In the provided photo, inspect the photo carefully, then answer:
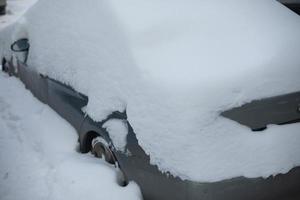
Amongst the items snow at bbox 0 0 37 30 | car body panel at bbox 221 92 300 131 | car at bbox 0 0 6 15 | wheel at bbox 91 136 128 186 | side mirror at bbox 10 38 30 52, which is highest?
car body panel at bbox 221 92 300 131

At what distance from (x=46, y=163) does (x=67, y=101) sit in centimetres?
59

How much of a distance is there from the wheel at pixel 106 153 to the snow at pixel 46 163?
0.14 ft

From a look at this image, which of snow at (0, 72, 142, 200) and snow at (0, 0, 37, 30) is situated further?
snow at (0, 0, 37, 30)

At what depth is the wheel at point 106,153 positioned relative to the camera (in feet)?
10.4

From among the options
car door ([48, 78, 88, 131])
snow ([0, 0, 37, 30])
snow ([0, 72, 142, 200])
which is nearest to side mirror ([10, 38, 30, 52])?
snow ([0, 72, 142, 200])

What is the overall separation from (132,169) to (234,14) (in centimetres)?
149

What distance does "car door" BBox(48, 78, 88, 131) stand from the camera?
3.56 metres

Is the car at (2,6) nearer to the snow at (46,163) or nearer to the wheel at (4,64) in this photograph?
the wheel at (4,64)

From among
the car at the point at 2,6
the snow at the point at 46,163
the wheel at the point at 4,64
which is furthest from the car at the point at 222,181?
the car at the point at 2,6

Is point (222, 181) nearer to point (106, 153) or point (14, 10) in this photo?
point (106, 153)

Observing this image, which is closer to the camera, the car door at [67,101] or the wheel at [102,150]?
the wheel at [102,150]

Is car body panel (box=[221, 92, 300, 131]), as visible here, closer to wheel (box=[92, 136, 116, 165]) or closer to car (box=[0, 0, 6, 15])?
wheel (box=[92, 136, 116, 165])

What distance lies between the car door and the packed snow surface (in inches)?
4.5

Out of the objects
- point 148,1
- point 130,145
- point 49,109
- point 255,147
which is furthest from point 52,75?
point 255,147
